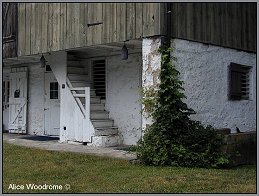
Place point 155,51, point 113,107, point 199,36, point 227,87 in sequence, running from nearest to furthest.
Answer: point 155,51 → point 199,36 → point 227,87 → point 113,107

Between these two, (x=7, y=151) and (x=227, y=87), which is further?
(x=227, y=87)

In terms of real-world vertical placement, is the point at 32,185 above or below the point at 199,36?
below

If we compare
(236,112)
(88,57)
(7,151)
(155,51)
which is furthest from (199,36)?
(7,151)

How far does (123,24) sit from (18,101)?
7.11 m

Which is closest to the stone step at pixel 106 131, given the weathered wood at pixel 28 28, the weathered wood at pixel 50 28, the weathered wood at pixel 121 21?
the weathered wood at pixel 50 28

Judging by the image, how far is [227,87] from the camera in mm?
11266

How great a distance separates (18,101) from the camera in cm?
1575

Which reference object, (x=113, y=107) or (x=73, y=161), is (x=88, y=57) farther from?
(x=73, y=161)

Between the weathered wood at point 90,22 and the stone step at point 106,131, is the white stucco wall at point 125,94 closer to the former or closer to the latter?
the stone step at point 106,131

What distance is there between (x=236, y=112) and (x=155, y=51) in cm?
357

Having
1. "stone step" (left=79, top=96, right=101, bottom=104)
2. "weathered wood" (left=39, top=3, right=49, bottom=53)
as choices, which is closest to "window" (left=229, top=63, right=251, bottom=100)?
"stone step" (left=79, top=96, right=101, bottom=104)

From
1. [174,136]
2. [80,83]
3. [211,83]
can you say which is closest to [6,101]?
[80,83]

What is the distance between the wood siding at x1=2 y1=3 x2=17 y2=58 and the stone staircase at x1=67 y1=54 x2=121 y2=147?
2.10m

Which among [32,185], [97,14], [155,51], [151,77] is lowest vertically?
[32,185]
